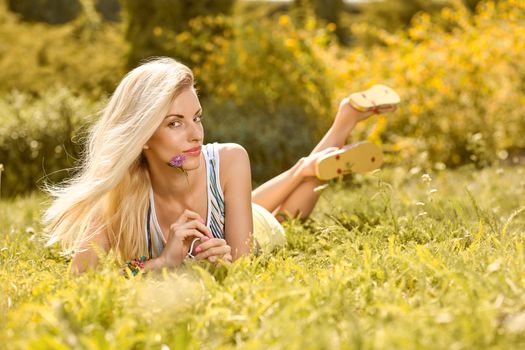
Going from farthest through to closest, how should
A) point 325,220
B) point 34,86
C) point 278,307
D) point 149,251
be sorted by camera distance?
point 34,86 < point 325,220 < point 149,251 < point 278,307

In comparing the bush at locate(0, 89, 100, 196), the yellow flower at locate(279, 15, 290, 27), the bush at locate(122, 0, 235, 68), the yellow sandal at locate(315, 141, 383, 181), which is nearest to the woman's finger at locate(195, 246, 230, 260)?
the yellow sandal at locate(315, 141, 383, 181)

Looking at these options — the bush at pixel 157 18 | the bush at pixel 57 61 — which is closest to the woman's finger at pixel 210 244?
the bush at pixel 57 61

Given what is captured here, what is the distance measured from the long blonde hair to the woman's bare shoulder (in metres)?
0.37

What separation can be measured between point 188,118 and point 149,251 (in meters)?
0.68

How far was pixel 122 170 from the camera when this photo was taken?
2982 millimetres

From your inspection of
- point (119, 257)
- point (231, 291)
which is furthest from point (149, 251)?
point (231, 291)

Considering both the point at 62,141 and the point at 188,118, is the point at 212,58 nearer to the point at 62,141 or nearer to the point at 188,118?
the point at 62,141

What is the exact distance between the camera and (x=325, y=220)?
4.01 m

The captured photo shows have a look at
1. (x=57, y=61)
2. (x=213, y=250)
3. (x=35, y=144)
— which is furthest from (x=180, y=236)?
(x=57, y=61)

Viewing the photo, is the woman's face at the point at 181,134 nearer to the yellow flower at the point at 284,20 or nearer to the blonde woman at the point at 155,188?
the blonde woman at the point at 155,188

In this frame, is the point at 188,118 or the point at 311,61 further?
the point at 311,61

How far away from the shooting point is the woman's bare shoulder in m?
3.33

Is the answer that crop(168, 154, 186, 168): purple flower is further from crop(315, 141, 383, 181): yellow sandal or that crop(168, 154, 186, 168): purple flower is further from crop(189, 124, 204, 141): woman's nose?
crop(315, 141, 383, 181): yellow sandal

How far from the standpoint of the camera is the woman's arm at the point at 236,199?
315 centimetres
